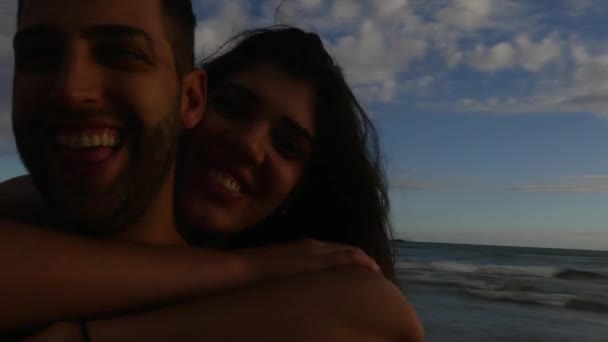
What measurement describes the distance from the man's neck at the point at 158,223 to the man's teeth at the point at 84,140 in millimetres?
308

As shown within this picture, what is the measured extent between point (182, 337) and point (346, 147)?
174cm

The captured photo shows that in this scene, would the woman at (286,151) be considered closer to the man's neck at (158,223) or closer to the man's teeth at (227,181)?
the man's teeth at (227,181)

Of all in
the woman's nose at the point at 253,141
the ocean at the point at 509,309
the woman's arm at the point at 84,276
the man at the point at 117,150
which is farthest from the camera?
the ocean at the point at 509,309

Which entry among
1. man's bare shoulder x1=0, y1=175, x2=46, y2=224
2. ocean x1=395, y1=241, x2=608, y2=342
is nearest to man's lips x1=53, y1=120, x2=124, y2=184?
man's bare shoulder x1=0, y1=175, x2=46, y2=224

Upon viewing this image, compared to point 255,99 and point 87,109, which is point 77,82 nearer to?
point 87,109

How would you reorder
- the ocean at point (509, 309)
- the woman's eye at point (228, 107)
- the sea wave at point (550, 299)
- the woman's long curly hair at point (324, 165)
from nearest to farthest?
1. the woman's eye at point (228, 107)
2. the woman's long curly hair at point (324, 165)
3. the ocean at point (509, 309)
4. the sea wave at point (550, 299)

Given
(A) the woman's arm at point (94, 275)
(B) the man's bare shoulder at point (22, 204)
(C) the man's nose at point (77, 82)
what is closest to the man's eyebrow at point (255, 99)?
(B) the man's bare shoulder at point (22, 204)

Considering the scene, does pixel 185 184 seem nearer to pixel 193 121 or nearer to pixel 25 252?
pixel 193 121

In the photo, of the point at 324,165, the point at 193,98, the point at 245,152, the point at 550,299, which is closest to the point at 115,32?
the point at 193,98

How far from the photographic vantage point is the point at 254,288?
63.8 inches

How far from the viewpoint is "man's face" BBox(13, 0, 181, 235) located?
163 centimetres

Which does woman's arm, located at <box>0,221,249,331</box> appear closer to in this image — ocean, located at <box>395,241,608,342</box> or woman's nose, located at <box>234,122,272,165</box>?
woman's nose, located at <box>234,122,272,165</box>

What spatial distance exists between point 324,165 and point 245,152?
1.84ft

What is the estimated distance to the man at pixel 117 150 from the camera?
155 centimetres
